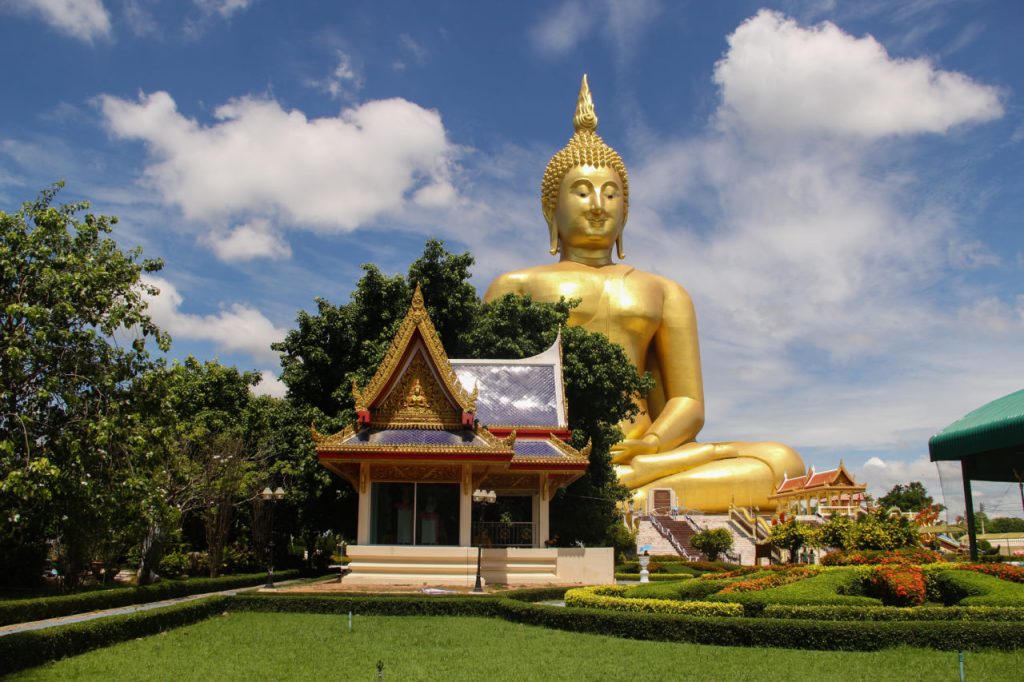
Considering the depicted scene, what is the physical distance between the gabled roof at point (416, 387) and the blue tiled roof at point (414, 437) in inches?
8.7

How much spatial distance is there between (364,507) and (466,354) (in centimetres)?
942

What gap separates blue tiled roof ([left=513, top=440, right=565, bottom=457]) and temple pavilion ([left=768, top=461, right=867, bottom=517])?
15.8 meters

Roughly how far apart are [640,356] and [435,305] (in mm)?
13655

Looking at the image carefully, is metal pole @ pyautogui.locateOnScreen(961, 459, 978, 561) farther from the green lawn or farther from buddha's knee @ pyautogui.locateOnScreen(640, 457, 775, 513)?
buddha's knee @ pyautogui.locateOnScreen(640, 457, 775, 513)

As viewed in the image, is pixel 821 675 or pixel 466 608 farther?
pixel 466 608

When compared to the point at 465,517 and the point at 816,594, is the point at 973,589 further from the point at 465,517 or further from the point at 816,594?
the point at 465,517

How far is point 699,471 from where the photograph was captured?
35.7 m

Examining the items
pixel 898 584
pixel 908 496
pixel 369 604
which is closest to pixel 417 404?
pixel 369 604

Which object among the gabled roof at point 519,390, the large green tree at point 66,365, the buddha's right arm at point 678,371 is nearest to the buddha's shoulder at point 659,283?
the buddha's right arm at point 678,371

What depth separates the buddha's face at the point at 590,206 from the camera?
3931 cm

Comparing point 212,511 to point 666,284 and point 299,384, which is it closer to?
point 299,384

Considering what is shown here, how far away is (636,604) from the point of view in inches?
512

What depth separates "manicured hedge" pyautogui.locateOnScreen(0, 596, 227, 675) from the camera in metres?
9.84

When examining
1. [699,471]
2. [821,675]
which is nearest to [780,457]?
[699,471]
